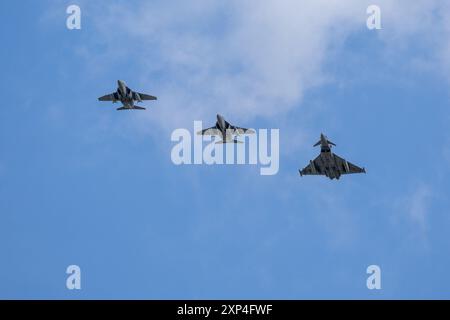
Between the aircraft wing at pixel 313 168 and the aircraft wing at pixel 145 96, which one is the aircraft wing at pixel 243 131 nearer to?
the aircraft wing at pixel 313 168

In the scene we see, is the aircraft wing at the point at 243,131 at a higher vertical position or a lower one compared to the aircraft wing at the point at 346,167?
higher

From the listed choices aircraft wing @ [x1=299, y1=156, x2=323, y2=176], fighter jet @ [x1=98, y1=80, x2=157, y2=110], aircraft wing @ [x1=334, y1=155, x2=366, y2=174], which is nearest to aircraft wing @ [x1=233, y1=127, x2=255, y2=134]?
aircraft wing @ [x1=299, y1=156, x2=323, y2=176]

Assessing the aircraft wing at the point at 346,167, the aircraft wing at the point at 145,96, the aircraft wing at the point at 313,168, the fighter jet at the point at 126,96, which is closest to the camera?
the aircraft wing at the point at 346,167

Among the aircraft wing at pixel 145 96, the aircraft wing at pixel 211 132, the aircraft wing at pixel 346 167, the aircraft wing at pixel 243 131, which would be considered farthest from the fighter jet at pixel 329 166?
the aircraft wing at pixel 145 96

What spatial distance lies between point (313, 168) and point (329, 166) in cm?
273

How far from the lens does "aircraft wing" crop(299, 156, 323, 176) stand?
12469 cm

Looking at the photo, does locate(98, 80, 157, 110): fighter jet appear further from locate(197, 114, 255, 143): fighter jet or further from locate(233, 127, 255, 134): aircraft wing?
locate(233, 127, 255, 134): aircraft wing

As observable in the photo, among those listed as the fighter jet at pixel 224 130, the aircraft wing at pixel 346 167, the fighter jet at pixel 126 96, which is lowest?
the aircraft wing at pixel 346 167

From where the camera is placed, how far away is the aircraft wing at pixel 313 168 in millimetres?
124688

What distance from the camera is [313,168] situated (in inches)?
4968

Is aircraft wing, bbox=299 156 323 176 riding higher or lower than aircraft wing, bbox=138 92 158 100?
lower
